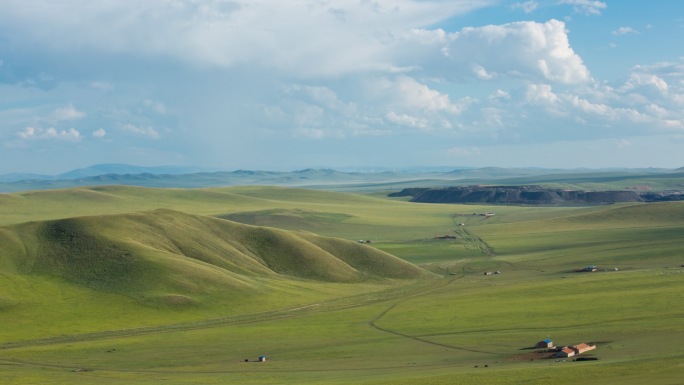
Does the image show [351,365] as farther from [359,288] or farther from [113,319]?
[359,288]

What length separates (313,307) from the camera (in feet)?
345

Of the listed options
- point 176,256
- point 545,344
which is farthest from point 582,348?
point 176,256

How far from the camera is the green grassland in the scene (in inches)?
2549

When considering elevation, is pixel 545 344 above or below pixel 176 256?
below

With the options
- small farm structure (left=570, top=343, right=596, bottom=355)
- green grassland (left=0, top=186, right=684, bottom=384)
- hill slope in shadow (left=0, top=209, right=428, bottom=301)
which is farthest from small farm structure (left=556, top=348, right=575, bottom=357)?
hill slope in shadow (left=0, top=209, right=428, bottom=301)

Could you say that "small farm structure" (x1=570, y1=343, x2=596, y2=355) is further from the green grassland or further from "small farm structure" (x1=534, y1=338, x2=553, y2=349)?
"small farm structure" (x1=534, y1=338, x2=553, y2=349)

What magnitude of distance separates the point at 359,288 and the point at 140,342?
158 ft

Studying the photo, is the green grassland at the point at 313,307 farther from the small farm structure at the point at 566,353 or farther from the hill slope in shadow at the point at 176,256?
the small farm structure at the point at 566,353

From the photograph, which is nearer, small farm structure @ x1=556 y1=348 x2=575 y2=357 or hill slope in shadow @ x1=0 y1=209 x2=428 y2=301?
small farm structure @ x1=556 y1=348 x2=575 y2=357

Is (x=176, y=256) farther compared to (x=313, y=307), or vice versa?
(x=176, y=256)

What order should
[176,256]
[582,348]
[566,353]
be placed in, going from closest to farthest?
[566,353], [582,348], [176,256]

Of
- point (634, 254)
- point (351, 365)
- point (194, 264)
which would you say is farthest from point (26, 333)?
point (634, 254)

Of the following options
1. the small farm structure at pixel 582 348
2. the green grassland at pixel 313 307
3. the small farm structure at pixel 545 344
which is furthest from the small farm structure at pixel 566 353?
the small farm structure at pixel 545 344

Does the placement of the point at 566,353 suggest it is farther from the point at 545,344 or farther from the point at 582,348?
the point at 545,344
